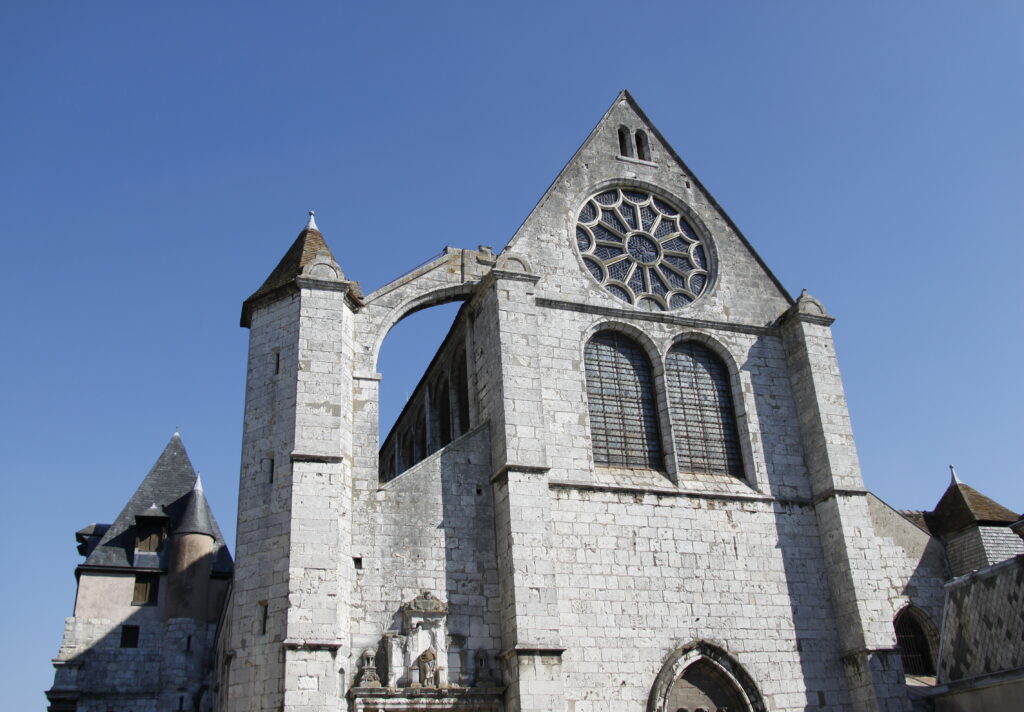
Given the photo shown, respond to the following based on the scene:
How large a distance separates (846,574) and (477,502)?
5.95m

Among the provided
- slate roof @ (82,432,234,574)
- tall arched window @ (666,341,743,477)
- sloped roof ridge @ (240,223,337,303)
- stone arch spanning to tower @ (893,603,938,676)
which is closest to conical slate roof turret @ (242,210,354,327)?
sloped roof ridge @ (240,223,337,303)

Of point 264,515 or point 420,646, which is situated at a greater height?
point 264,515

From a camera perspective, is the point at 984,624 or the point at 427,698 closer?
the point at 427,698

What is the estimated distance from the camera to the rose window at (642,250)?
16.7m

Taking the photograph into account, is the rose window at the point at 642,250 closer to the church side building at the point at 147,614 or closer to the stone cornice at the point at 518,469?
the stone cornice at the point at 518,469

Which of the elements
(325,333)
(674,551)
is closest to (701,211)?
(674,551)

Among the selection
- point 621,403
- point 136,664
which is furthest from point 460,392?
point 136,664

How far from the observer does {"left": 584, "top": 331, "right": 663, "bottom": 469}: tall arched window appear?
15250 mm

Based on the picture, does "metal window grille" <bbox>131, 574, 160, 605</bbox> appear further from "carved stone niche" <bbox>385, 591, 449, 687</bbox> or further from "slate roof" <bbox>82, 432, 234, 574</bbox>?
"carved stone niche" <bbox>385, 591, 449, 687</bbox>

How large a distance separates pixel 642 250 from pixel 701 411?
3.28 meters

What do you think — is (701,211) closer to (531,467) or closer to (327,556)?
(531,467)

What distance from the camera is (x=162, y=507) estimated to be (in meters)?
20.7

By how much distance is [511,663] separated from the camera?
490 inches

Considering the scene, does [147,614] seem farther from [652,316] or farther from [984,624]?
[984,624]
